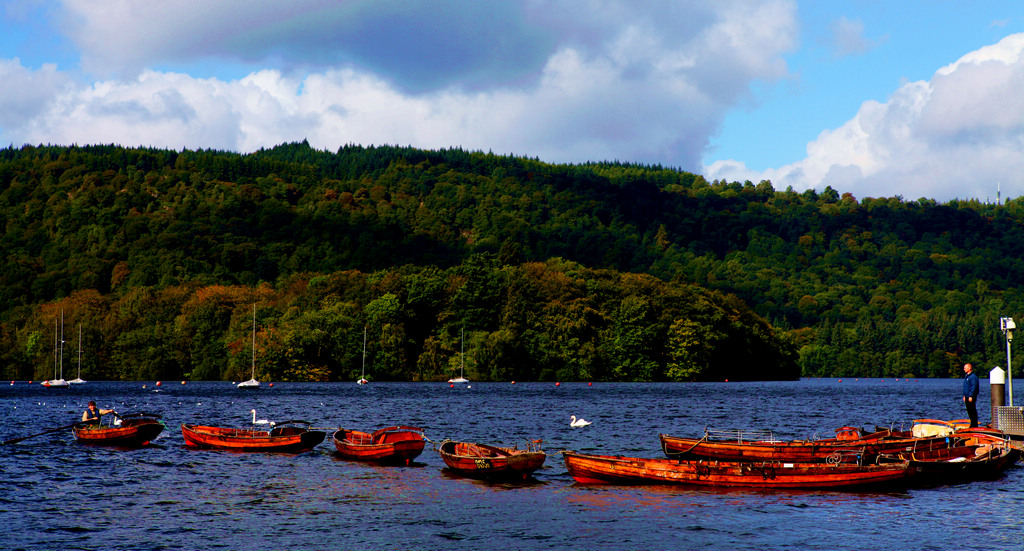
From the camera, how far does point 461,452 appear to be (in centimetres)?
4606

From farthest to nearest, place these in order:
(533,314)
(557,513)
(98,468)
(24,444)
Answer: (533,314), (24,444), (98,468), (557,513)

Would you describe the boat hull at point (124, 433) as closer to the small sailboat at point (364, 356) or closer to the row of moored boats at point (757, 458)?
the row of moored boats at point (757, 458)

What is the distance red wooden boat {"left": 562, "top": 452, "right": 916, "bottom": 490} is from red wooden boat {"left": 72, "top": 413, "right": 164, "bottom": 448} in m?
32.6

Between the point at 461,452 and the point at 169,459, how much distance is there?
19.5m

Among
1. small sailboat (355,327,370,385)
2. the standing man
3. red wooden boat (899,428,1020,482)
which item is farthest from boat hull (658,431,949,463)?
small sailboat (355,327,370,385)

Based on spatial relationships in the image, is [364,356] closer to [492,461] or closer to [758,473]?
[492,461]

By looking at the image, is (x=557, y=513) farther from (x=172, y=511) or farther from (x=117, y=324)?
(x=117, y=324)

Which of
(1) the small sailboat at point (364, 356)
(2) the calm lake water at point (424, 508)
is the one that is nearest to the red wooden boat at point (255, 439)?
(2) the calm lake water at point (424, 508)

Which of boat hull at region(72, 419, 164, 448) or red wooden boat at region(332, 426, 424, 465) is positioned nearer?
red wooden boat at region(332, 426, 424, 465)

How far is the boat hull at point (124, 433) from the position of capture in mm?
58500

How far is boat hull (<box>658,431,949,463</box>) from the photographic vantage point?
4559 cm

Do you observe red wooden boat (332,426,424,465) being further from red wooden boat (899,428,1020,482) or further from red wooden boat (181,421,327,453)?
red wooden boat (899,428,1020,482)

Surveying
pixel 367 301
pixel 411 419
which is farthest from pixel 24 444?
pixel 367 301

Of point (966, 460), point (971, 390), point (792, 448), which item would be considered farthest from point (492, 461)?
point (971, 390)
